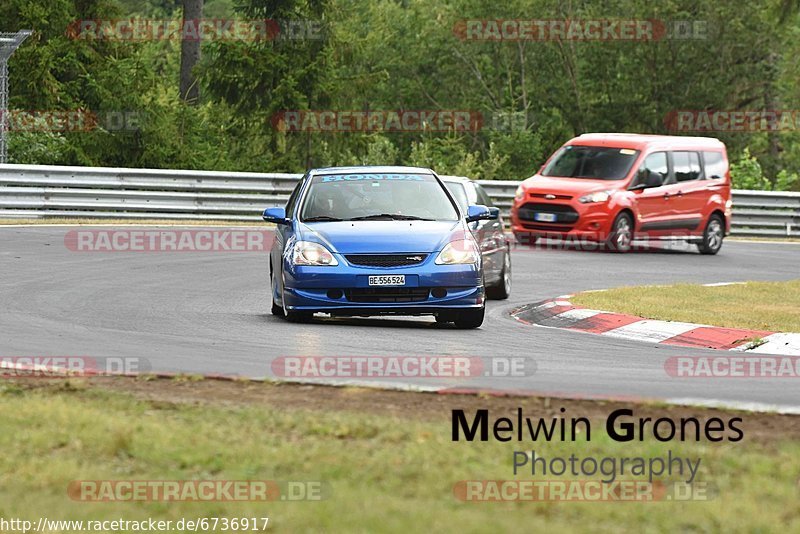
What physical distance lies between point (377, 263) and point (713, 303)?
15.5 ft

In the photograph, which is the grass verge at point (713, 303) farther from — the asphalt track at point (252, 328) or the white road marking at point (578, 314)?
the asphalt track at point (252, 328)

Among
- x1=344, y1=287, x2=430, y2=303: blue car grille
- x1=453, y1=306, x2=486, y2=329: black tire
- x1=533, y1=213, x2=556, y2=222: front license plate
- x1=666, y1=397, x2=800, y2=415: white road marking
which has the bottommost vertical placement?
x1=533, y1=213, x2=556, y2=222: front license plate

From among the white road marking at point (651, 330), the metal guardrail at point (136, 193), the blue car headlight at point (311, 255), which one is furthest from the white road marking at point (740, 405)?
the metal guardrail at point (136, 193)

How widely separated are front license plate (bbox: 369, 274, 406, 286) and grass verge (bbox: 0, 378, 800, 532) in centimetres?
428

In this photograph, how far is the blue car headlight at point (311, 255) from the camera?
563 inches

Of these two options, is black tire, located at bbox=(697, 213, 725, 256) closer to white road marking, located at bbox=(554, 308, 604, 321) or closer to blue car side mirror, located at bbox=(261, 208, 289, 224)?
white road marking, located at bbox=(554, 308, 604, 321)

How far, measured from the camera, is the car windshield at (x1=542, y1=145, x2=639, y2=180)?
27625mm

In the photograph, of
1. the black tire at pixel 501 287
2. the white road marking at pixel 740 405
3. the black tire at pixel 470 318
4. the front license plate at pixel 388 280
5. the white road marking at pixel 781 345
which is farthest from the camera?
the black tire at pixel 501 287

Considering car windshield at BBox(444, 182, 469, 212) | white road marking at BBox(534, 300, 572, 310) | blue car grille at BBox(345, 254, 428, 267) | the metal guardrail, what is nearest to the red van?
the metal guardrail

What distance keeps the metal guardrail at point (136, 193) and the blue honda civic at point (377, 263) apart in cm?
1347

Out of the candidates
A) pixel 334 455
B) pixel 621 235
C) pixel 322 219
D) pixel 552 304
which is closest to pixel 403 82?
pixel 621 235

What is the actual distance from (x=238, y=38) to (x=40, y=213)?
1621cm

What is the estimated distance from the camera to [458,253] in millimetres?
14422

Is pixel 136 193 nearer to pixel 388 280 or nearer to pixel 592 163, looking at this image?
pixel 592 163
